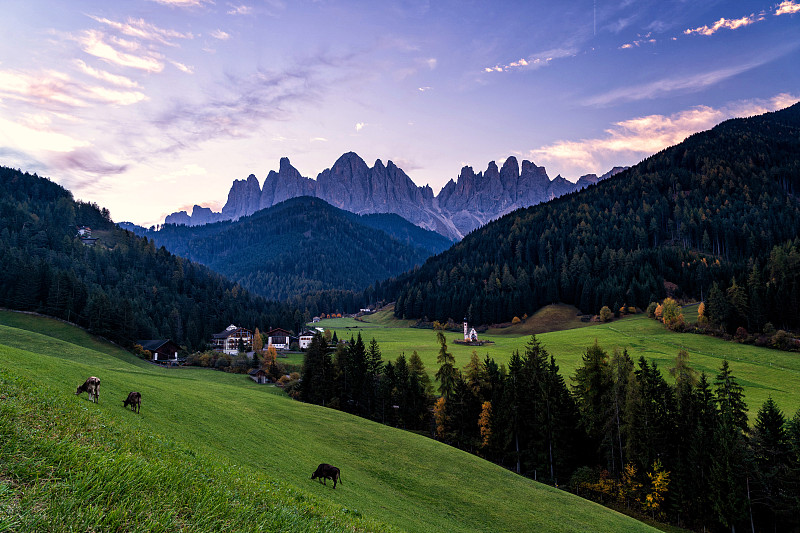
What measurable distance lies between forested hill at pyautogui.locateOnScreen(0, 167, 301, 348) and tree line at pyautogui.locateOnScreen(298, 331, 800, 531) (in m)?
71.9

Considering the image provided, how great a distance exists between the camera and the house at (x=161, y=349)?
→ 100 m

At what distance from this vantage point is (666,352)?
91000 mm

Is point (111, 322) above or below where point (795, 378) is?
above

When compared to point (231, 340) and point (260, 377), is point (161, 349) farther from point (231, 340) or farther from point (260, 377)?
point (231, 340)

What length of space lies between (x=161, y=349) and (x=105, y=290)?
50.3m

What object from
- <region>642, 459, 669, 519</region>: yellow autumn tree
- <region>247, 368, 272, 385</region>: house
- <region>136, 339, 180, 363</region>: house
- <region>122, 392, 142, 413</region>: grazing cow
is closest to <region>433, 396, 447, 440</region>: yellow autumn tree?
<region>642, 459, 669, 519</region>: yellow autumn tree

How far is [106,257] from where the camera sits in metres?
177

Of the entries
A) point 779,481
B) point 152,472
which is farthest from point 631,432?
point 152,472

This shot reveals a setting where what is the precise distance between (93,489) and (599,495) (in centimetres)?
6028

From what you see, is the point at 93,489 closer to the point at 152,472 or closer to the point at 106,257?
the point at 152,472

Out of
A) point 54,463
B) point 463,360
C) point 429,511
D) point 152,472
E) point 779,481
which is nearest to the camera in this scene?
point 54,463

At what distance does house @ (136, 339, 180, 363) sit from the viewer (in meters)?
100

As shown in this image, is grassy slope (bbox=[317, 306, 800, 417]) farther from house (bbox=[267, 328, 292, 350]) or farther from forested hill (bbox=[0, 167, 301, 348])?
forested hill (bbox=[0, 167, 301, 348])

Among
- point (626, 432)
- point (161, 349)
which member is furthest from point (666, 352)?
point (161, 349)
